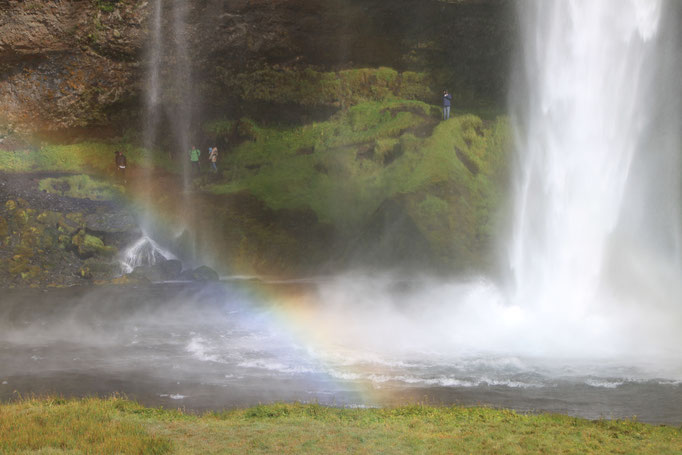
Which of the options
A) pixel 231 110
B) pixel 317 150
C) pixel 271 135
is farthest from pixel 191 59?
pixel 317 150

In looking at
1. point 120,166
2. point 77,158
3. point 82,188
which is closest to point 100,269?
point 82,188

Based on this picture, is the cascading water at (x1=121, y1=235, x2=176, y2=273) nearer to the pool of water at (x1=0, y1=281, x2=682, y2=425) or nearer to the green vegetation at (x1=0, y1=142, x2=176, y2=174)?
the pool of water at (x1=0, y1=281, x2=682, y2=425)

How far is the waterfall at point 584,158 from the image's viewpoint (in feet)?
75.6

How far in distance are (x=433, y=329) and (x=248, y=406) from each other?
8.60 metres

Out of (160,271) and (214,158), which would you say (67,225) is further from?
(214,158)

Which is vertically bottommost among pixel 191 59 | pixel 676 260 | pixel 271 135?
pixel 676 260

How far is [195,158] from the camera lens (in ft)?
115

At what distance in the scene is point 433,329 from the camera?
20016 millimetres

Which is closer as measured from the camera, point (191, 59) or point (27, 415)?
point (27, 415)

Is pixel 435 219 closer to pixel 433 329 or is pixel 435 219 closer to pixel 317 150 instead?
pixel 317 150

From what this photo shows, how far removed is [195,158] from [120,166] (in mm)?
3869

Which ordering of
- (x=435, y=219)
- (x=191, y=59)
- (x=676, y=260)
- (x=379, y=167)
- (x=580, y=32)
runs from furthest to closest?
(x=191, y=59), (x=379, y=167), (x=435, y=219), (x=676, y=260), (x=580, y=32)

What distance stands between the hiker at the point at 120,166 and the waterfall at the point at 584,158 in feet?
66.7

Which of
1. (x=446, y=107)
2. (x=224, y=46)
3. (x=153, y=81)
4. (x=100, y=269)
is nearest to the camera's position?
(x=100, y=269)
